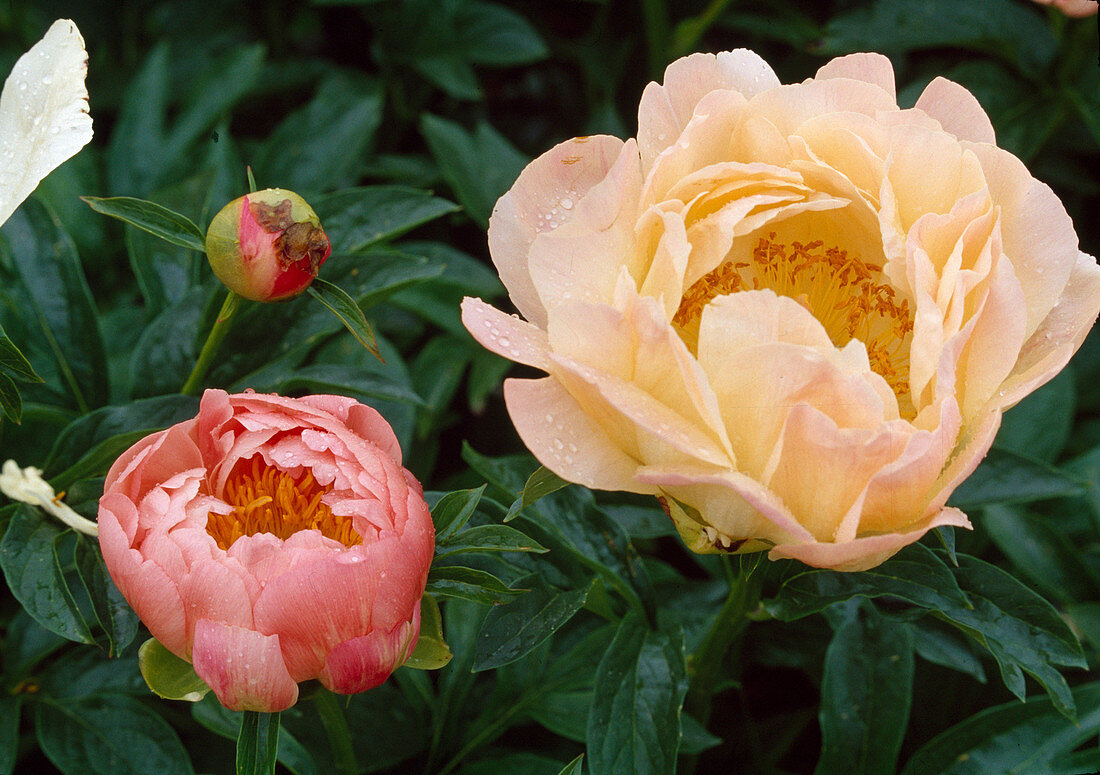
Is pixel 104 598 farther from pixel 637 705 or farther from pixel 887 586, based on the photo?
pixel 887 586

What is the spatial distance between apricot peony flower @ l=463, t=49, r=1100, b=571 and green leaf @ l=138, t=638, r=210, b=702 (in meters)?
0.30

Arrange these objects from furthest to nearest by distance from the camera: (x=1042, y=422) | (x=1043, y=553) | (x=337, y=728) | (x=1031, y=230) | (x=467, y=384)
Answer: (x=467, y=384) → (x=1042, y=422) → (x=1043, y=553) → (x=337, y=728) → (x=1031, y=230)

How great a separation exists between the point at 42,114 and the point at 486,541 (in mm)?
503

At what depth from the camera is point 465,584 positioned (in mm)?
756

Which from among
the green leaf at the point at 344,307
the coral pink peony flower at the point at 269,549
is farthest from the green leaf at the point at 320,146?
the coral pink peony flower at the point at 269,549

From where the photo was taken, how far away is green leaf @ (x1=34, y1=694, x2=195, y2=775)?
947 mm

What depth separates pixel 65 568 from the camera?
0.96 meters

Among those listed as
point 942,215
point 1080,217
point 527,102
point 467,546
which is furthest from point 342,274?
point 1080,217

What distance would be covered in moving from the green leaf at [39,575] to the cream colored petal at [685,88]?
566 mm

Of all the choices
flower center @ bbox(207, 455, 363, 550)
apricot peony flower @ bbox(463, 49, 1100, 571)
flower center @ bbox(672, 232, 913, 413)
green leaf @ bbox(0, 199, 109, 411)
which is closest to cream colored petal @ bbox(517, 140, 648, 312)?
apricot peony flower @ bbox(463, 49, 1100, 571)

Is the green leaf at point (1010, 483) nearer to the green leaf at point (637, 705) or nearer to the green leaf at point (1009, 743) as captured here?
the green leaf at point (1009, 743)

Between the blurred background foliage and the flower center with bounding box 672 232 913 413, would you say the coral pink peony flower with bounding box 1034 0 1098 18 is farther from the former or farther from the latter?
the flower center with bounding box 672 232 913 413

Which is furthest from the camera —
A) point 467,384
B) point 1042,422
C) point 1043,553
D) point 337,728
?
point 467,384

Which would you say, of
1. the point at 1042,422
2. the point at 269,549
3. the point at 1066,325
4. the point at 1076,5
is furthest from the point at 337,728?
the point at 1076,5
